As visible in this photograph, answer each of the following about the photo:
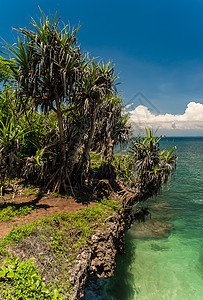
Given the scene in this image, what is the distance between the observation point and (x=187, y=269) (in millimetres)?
7801

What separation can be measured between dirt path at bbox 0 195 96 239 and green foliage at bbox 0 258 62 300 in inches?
60.5

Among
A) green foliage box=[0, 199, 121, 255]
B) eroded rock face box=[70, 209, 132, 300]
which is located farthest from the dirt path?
eroded rock face box=[70, 209, 132, 300]

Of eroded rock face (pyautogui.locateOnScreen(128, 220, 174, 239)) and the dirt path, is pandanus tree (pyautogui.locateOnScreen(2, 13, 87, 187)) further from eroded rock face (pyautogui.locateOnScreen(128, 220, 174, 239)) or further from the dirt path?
eroded rock face (pyautogui.locateOnScreen(128, 220, 174, 239))

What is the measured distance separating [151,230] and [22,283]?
30.7 ft

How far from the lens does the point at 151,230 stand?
10.7 m

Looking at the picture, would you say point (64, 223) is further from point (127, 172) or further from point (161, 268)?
point (161, 268)

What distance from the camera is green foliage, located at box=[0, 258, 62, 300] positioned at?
2.83 meters

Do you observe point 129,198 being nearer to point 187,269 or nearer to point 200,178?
point 187,269

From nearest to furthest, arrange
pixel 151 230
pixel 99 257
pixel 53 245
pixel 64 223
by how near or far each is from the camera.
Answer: pixel 53 245
pixel 99 257
pixel 64 223
pixel 151 230

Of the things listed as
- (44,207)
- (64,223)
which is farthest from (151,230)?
(64,223)

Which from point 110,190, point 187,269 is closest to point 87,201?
point 110,190

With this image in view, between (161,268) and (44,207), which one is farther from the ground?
(44,207)

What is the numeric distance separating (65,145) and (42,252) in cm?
455

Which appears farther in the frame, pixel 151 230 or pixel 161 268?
pixel 151 230
